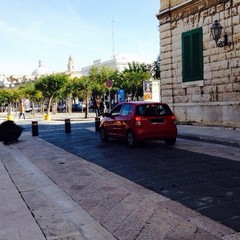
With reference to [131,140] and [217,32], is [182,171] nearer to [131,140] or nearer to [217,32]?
[131,140]

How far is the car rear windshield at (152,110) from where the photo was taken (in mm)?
12500

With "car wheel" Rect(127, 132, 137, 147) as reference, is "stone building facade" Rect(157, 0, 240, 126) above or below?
above

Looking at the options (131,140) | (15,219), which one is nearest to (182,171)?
(15,219)

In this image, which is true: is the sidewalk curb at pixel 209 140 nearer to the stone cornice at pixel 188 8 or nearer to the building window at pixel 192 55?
the building window at pixel 192 55

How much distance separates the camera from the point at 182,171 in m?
8.17

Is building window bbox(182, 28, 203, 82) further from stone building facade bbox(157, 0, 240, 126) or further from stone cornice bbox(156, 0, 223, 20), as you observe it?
stone cornice bbox(156, 0, 223, 20)

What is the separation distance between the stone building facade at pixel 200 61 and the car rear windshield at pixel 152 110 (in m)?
4.36

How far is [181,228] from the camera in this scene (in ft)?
15.5

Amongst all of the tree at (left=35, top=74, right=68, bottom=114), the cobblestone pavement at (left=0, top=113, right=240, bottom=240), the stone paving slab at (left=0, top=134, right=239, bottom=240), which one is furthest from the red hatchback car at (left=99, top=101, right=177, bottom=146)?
the tree at (left=35, top=74, right=68, bottom=114)

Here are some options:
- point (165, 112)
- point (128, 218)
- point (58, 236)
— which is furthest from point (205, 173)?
point (165, 112)

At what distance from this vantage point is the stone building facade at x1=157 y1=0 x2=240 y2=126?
52.6 ft

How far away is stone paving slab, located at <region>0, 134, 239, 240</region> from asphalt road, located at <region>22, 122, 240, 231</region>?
258 millimetres

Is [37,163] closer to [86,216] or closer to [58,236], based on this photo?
[86,216]

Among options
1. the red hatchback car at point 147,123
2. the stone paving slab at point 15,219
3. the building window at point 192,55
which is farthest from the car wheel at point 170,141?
the stone paving slab at point 15,219
